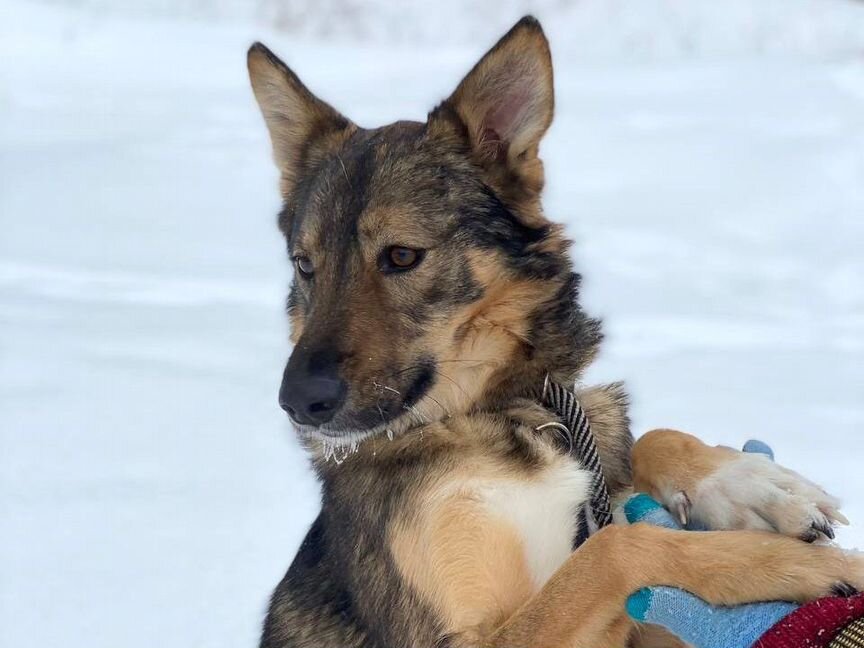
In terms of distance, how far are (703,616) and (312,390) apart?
1050mm

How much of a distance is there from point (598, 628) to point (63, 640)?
6.94ft

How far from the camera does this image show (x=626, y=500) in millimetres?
2717

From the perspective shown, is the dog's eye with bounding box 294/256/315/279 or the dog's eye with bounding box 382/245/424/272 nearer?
the dog's eye with bounding box 382/245/424/272

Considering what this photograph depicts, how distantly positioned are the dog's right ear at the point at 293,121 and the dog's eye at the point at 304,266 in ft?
1.28

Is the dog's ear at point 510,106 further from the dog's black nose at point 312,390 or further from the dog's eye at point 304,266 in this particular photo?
the dog's black nose at point 312,390

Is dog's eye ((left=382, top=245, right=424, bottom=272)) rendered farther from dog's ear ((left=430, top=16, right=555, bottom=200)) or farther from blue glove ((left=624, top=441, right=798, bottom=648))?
blue glove ((left=624, top=441, right=798, bottom=648))

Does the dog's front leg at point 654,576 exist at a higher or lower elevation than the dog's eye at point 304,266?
lower

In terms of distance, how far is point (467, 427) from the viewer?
8.99 ft

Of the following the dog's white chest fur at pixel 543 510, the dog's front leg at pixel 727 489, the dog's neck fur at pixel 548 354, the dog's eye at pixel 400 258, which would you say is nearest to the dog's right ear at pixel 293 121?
the dog's eye at pixel 400 258

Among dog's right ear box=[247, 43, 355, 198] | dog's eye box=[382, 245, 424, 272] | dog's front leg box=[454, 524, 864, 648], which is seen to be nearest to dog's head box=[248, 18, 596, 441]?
dog's eye box=[382, 245, 424, 272]

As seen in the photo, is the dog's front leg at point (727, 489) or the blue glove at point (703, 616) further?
the dog's front leg at point (727, 489)

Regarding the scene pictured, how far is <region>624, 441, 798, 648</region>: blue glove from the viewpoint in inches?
81.7

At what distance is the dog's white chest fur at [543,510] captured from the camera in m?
2.52

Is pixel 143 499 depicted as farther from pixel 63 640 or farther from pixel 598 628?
pixel 598 628
